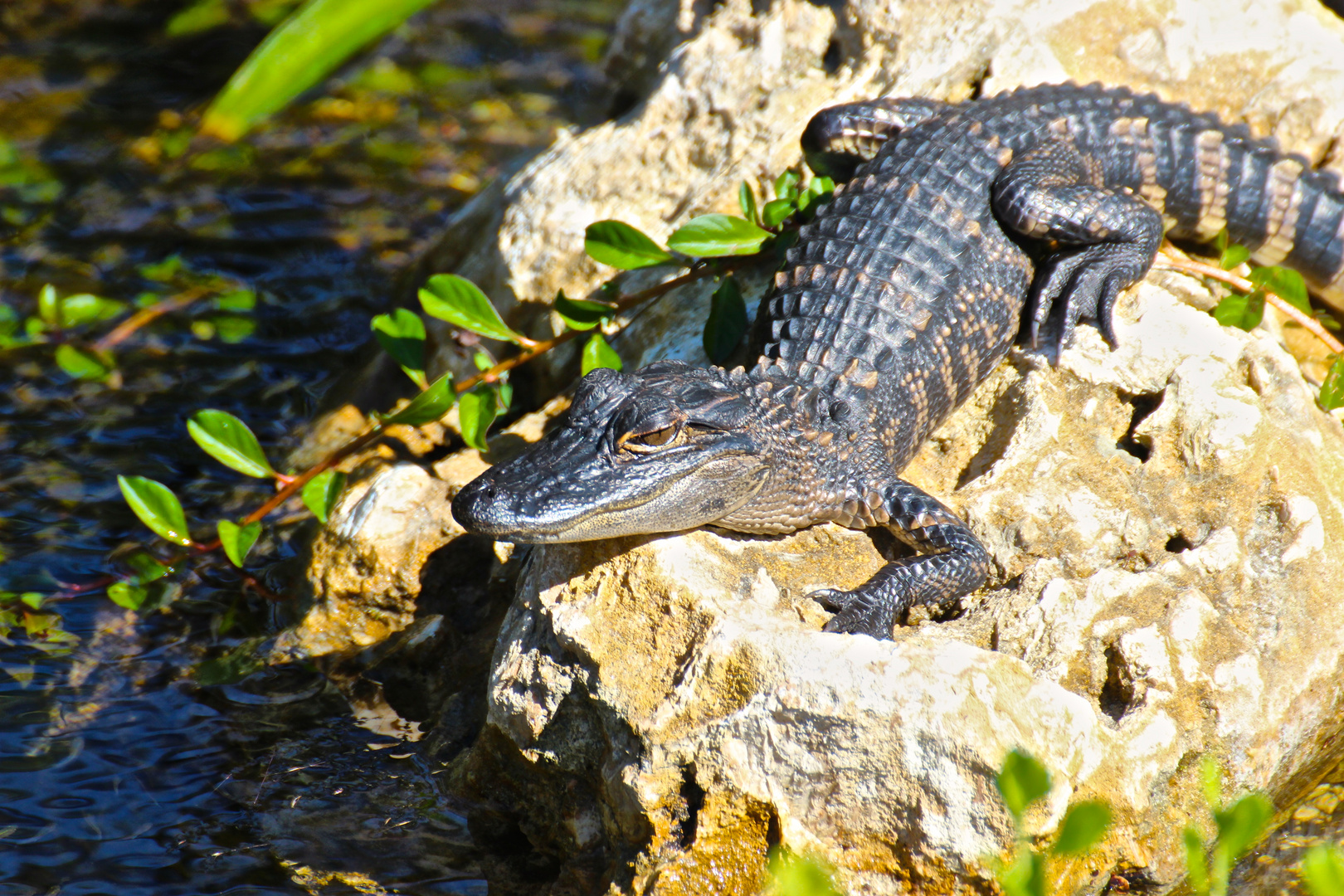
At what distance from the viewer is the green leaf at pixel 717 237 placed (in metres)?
3.56

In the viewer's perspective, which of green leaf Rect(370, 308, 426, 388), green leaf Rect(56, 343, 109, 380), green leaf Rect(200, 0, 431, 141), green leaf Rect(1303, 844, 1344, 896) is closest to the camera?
green leaf Rect(200, 0, 431, 141)

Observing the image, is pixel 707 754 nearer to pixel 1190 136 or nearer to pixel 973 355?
pixel 973 355

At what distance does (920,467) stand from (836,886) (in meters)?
1.51

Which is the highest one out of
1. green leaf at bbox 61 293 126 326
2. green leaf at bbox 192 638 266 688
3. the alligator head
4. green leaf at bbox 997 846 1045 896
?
green leaf at bbox 997 846 1045 896

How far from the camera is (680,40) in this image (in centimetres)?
479

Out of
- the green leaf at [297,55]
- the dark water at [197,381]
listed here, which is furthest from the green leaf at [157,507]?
the green leaf at [297,55]

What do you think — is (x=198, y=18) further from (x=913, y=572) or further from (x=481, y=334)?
(x=913, y=572)

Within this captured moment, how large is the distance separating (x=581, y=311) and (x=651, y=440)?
3.44ft

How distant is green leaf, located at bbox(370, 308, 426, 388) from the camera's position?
381 centimetres

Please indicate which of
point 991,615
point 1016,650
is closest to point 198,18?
point 991,615

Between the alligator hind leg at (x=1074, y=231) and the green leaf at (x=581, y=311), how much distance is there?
1.36m

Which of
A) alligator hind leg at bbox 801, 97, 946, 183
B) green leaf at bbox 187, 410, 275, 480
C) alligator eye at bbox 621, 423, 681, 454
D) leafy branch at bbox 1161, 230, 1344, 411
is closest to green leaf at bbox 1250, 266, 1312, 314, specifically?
leafy branch at bbox 1161, 230, 1344, 411

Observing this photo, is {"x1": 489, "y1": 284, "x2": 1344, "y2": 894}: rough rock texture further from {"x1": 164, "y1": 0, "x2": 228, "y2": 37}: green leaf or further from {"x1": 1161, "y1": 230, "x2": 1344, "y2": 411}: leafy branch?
{"x1": 164, "y1": 0, "x2": 228, "y2": 37}: green leaf

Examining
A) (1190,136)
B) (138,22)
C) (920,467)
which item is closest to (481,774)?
(920,467)
